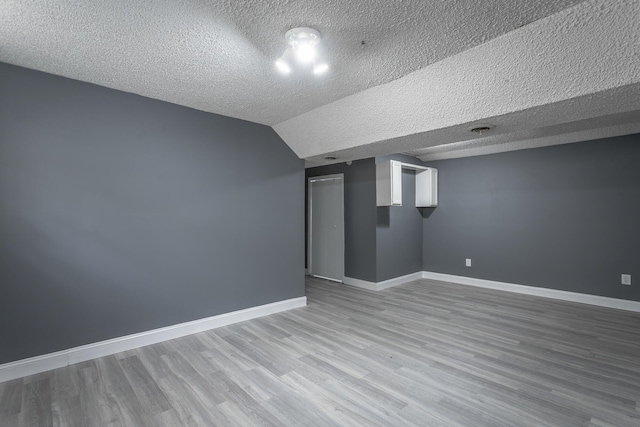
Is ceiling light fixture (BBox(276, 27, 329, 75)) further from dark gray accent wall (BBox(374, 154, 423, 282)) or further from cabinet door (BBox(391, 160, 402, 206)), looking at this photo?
dark gray accent wall (BBox(374, 154, 423, 282))

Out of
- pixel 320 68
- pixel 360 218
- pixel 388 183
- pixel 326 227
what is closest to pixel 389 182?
pixel 388 183

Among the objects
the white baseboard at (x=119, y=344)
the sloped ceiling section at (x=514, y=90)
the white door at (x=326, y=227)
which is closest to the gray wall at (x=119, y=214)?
the white baseboard at (x=119, y=344)

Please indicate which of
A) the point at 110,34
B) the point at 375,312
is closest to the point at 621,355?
the point at 375,312

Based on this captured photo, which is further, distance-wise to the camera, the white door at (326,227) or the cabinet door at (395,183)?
the white door at (326,227)

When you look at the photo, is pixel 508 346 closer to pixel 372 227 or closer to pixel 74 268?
pixel 372 227

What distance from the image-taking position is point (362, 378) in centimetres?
234

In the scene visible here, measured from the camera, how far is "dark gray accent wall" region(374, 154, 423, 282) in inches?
202

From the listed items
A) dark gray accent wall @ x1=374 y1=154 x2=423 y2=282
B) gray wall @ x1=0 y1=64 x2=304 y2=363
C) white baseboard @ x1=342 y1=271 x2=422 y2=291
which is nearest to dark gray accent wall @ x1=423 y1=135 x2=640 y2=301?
dark gray accent wall @ x1=374 y1=154 x2=423 y2=282

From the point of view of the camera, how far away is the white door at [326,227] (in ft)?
18.7

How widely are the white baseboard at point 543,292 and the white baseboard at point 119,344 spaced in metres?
3.52

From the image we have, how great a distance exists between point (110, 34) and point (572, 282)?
611cm

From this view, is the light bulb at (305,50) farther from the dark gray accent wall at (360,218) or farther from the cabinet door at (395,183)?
the dark gray accent wall at (360,218)

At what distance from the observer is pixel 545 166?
4.67 metres

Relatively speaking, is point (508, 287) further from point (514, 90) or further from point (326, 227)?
point (514, 90)
